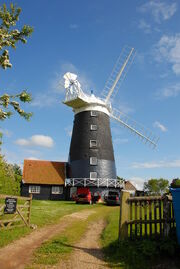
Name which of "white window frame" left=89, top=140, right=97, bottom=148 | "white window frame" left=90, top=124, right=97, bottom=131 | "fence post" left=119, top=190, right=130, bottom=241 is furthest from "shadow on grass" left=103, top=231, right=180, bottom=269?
"white window frame" left=90, top=124, right=97, bottom=131

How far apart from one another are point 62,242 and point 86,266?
2.83 metres

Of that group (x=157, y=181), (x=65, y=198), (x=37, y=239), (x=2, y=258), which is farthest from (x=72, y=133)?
(x=157, y=181)

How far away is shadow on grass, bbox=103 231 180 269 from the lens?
654 centimetres

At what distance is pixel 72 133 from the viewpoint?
3953 centimetres

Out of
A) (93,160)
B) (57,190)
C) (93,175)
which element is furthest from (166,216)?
(57,190)

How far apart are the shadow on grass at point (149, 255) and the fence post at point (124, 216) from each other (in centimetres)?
68

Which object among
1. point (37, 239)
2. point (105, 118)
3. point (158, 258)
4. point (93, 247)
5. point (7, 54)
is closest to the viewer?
point (7, 54)

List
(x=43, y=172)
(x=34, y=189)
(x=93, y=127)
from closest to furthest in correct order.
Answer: (x=34, y=189) → (x=93, y=127) → (x=43, y=172)

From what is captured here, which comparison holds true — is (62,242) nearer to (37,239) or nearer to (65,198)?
(37,239)

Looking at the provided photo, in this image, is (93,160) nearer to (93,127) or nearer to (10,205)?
(93,127)

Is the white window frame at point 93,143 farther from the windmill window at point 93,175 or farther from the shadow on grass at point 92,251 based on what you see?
the shadow on grass at point 92,251

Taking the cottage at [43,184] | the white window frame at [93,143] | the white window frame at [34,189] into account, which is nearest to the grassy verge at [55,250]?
the white window frame at [93,143]

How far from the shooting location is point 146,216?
8.17 m

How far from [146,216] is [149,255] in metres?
A: 1.52
